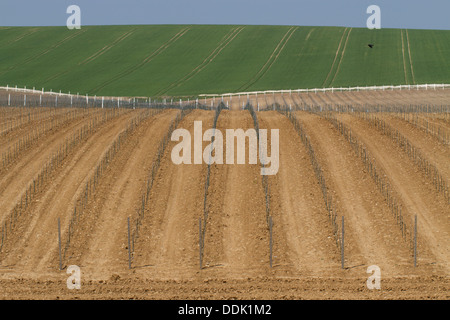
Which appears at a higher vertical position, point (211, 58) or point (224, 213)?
point (211, 58)

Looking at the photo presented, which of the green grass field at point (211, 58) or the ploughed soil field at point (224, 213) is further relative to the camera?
the green grass field at point (211, 58)

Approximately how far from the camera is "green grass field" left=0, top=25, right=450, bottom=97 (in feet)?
266

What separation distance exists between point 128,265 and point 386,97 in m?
52.6

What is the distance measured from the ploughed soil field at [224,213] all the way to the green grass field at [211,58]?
44007mm

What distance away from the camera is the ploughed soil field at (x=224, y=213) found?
17.8 meters

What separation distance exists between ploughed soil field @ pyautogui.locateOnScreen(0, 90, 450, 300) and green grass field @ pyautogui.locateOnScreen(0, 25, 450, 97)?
1733 inches

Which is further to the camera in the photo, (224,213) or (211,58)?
(211,58)

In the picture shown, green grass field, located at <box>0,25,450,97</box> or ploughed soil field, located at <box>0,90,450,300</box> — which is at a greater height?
green grass field, located at <box>0,25,450,97</box>

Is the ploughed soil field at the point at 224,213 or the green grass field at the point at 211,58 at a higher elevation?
the green grass field at the point at 211,58

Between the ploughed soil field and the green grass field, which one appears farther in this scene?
the green grass field

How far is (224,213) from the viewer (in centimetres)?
2308

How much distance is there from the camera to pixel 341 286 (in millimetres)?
17156

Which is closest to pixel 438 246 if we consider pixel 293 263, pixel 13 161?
pixel 293 263

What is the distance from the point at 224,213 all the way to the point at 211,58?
74.9 metres
